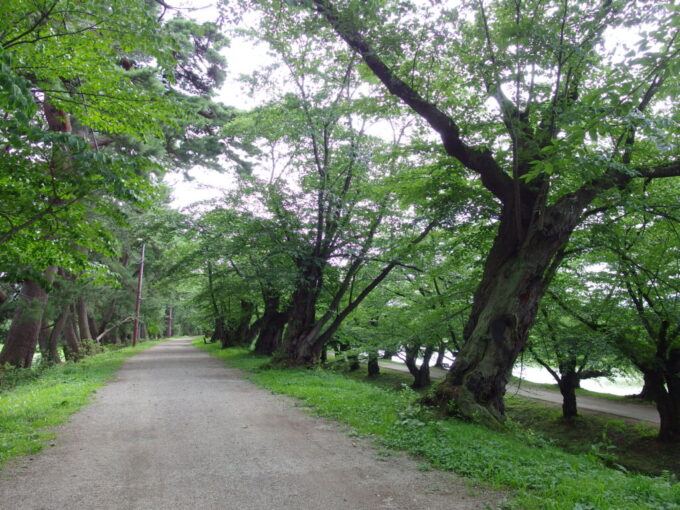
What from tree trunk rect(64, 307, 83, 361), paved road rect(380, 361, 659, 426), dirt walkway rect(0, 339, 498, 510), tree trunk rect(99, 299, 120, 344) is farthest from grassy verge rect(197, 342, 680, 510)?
tree trunk rect(99, 299, 120, 344)

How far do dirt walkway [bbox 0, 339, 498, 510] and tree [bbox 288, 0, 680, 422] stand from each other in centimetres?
256

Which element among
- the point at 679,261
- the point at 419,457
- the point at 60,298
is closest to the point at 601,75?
the point at 679,261

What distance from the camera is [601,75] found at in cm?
830

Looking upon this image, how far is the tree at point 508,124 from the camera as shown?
251 inches

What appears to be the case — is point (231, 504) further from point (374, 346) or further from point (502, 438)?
point (374, 346)

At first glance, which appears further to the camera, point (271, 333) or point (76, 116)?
point (271, 333)

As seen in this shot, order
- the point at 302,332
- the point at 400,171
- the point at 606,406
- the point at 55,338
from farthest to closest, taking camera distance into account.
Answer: the point at 55,338 < the point at 606,406 < the point at 302,332 < the point at 400,171

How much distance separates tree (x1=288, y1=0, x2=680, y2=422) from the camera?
6371mm

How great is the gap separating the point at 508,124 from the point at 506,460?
4486 millimetres

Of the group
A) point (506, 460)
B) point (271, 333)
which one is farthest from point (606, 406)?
point (506, 460)

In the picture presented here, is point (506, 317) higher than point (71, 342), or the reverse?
point (506, 317)

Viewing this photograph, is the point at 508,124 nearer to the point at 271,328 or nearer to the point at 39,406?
the point at 39,406

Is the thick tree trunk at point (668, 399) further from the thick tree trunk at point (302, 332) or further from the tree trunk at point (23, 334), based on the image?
the tree trunk at point (23, 334)

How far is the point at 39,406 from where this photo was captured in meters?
7.53
